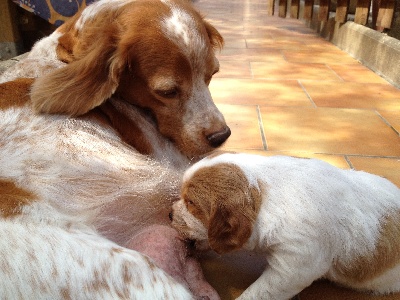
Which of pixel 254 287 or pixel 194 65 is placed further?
pixel 194 65

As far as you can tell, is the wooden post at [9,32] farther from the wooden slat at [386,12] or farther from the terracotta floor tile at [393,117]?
the wooden slat at [386,12]

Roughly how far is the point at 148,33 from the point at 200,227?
73cm

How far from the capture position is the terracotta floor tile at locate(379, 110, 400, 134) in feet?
10.0

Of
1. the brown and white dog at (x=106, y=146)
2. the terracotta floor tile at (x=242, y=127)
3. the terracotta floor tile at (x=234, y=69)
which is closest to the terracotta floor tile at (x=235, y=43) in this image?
the terracotta floor tile at (x=234, y=69)

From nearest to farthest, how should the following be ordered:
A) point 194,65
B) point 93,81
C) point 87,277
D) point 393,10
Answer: point 87,277 → point 93,81 → point 194,65 → point 393,10

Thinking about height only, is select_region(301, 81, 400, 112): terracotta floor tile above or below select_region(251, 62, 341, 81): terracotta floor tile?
above

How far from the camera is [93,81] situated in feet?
5.12

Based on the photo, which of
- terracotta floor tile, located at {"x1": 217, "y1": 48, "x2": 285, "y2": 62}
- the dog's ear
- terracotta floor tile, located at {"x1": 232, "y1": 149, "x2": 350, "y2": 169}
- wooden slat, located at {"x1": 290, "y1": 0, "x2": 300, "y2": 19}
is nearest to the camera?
the dog's ear

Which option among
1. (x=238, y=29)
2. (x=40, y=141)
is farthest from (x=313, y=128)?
(x=238, y=29)

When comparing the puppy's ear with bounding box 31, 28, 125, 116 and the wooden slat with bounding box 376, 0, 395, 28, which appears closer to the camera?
the puppy's ear with bounding box 31, 28, 125, 116

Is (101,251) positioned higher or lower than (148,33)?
lower

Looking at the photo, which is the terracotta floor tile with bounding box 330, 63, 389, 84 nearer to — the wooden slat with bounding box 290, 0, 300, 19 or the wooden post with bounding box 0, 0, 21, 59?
the wooden slat with bounding box 290, 0, 300, 19

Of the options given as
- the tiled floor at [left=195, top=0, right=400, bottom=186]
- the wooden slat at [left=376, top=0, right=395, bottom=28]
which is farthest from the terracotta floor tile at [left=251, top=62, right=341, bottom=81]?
the wooden slat at [left=376, top=0, right=395, bottom=28]

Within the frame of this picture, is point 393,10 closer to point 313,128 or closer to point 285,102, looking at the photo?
point 285,102
